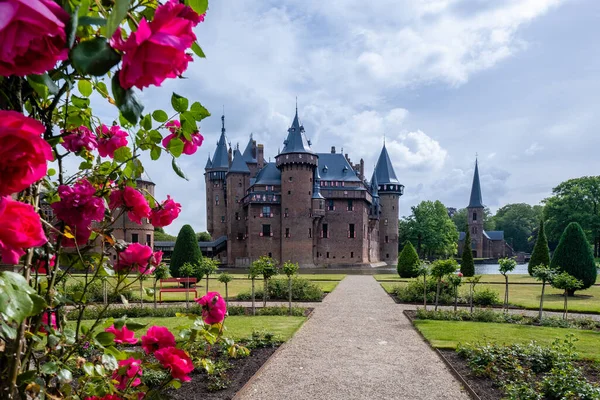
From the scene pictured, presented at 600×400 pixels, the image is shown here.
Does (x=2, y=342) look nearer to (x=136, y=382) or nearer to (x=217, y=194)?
(x=136, y=382)

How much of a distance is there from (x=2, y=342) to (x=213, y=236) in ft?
169

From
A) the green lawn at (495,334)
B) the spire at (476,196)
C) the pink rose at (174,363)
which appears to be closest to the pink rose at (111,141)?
the pink rose at (174,363)

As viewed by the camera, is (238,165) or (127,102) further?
(238,165)

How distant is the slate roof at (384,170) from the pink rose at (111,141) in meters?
51.3

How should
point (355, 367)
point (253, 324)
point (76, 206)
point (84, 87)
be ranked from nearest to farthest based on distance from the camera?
point (76, 206) → point (84, 87) → point (355, 367) → point (253, 324)

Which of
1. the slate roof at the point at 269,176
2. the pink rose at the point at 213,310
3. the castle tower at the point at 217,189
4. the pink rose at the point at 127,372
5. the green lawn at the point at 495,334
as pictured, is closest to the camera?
the pink rose at the point at 127,372

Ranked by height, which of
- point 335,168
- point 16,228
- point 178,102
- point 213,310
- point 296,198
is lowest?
point 213,310

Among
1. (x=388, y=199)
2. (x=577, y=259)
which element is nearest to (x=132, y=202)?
(x=577, y=259)

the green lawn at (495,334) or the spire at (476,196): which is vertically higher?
the spire at (476,196)

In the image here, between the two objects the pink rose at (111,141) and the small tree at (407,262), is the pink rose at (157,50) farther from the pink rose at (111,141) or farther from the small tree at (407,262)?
the small tree at (407,262)

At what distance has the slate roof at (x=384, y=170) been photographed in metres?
52.2

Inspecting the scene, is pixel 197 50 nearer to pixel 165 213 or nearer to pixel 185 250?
pixel 165 213

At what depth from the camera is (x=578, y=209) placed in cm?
4853

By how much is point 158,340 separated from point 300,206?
40563 millimetres
